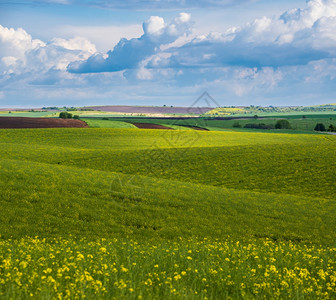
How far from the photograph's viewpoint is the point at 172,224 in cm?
2472

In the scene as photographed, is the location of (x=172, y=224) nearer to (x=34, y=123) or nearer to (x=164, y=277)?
(x=164, y=277)

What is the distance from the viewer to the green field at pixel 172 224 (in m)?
10.0

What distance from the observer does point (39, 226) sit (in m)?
22.8

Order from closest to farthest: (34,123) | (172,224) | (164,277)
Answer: (164,277), (172,224), (34,123)

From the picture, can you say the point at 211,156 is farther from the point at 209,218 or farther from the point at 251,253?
the point at 251,253

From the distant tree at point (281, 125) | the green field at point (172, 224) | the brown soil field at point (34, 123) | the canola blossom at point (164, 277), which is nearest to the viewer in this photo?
the canola blossom at point (164, 277)

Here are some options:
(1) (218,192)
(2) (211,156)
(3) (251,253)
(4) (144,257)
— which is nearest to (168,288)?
(4) (144,257)

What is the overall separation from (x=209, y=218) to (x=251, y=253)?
12661 millimetres

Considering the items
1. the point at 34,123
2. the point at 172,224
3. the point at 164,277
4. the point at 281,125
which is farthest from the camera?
the point at 281,125

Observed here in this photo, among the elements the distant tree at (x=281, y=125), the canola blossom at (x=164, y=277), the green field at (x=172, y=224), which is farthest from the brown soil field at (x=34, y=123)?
the canola blossom at (x=164, y=277)

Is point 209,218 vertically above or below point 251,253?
below

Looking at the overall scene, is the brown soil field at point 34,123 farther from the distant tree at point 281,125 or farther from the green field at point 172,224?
the distant tree at point 281,125

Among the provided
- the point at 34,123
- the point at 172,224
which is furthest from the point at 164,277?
the point at 34,123

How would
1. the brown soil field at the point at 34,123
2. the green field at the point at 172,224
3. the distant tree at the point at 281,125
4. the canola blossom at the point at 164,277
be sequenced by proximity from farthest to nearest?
the distant tree at the point at 281,125 < the brown soil field at the point at 34,123 < the green field at the point at 172,224 < the canola blossom at the point at 164,277
